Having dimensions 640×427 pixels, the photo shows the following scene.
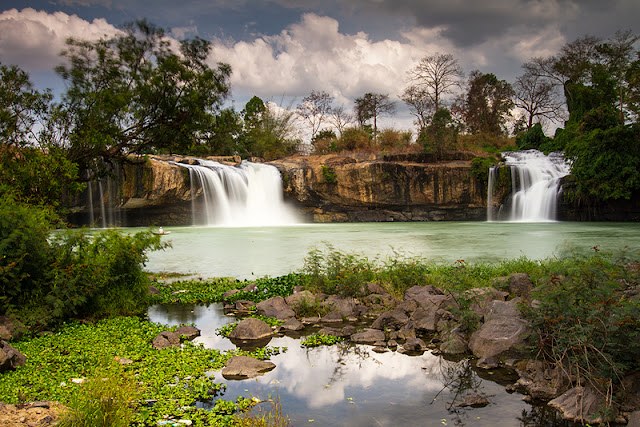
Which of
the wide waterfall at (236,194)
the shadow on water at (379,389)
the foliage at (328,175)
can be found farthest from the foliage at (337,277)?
the foliage at (328,175)

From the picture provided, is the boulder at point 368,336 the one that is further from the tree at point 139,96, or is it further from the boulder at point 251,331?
the tree at point 139,96

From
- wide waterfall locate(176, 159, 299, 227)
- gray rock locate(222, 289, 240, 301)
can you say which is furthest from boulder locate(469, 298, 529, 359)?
wide waterfall locate(176, 159, 299, 227)

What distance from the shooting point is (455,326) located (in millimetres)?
5867

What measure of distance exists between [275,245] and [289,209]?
16.6 m

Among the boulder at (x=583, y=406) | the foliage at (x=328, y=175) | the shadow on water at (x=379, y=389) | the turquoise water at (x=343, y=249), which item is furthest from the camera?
the foliage at (x=328, y=175)

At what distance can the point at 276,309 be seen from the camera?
7203 millimetres

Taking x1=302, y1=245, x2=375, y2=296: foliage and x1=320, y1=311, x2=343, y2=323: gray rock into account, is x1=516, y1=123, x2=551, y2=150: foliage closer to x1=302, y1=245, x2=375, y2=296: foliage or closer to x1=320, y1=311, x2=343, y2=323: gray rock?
x1=302, y1=245, x2=375, y2=296: foliage

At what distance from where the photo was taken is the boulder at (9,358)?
4.40 meters

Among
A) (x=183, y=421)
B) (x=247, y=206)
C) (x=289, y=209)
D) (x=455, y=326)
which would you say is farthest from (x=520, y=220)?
(x=183, y=421)

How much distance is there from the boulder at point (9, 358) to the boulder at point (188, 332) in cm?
179

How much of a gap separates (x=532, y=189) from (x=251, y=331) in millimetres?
29258

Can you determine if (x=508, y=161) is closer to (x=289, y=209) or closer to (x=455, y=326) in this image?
(x=289, y=209)

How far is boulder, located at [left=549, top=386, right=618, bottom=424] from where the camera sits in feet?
12.1

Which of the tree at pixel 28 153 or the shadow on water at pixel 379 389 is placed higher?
the tree at pixel 28 153
